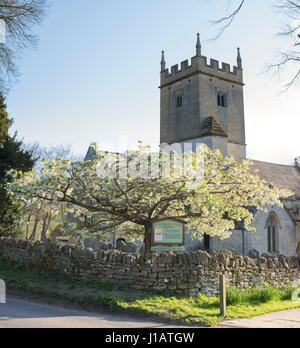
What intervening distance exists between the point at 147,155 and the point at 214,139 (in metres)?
20.2

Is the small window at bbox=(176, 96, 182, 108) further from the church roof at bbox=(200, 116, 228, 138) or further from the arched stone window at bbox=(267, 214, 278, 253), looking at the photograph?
the arched stone window at bbox=(267, 214, 278, 253)

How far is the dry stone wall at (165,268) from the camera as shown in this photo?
36.0 feet

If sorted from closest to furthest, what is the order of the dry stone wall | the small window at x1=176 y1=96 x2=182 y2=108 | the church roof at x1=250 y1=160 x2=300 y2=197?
the dry stone wall < the church roof at x1=250 y1=160 x2=300 y2=197 < the small window at x1=176 y1=96 x2=182 y2=108

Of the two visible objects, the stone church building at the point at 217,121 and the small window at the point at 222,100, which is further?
the small window at the point at 222,100

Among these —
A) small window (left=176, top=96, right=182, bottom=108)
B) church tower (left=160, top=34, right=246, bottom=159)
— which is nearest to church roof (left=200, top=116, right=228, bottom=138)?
church tower (left=160, top=34, right=246, bottom=159)

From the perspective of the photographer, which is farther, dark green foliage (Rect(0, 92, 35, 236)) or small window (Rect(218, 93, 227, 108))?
small window (Rect(218, 93, 227, 108))

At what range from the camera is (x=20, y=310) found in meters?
9.02

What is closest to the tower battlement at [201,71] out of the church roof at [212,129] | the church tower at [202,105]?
the church tower at [202,105]

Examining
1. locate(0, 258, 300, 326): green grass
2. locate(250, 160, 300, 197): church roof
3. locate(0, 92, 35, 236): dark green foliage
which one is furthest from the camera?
locate(250, 160, 300, 197): church roof

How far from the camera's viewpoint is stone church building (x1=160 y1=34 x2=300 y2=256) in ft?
97.5

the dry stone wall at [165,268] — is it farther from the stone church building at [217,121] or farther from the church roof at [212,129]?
the church roof at [212,129]

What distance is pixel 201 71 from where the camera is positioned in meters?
34.0

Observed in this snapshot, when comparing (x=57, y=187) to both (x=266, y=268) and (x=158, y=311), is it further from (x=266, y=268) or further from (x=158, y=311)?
(x=266, y=268)

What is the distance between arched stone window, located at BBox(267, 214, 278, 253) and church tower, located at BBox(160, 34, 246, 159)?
699 cm
